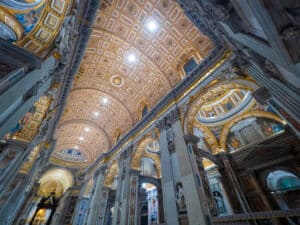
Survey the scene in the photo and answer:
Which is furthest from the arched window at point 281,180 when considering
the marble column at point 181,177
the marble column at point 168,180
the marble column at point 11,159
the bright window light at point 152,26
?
the marble column at point 11,159

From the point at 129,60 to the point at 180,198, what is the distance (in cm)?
978

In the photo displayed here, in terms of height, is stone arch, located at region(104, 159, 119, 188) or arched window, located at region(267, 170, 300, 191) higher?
stone arch, located at region(104, 159, 119, 188)

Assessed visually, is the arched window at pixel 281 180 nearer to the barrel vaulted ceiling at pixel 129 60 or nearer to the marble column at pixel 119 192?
the barrel vaulted ceiling at pixel 129 60

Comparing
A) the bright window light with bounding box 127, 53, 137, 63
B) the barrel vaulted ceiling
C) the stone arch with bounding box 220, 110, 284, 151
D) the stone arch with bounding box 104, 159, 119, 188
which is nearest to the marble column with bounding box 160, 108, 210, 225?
the barrel vaulted ceiling

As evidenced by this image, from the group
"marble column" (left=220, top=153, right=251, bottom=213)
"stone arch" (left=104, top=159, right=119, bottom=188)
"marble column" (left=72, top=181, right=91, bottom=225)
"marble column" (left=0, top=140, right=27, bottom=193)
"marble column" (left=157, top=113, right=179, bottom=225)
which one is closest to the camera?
"marble column" (left=157, top=113, right=179, bottom=225)

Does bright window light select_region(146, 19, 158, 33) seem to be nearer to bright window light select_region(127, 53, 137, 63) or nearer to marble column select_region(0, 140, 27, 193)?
bright window light select_region(127, 53, 137, 63)

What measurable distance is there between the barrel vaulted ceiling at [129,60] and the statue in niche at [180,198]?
6.57m

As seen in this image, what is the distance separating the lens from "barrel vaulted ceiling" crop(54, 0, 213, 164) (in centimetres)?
859

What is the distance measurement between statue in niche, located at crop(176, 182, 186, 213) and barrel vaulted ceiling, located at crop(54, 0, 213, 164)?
657 centimetres

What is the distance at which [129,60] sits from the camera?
1101cm

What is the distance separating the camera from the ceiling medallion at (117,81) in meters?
12.4

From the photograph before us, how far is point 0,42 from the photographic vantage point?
3.15 meters

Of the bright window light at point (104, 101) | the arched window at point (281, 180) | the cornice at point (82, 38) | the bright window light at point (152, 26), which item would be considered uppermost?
the bright window light at point (104, 101)

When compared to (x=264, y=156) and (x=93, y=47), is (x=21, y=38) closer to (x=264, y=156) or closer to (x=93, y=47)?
(x=93, y=47)
